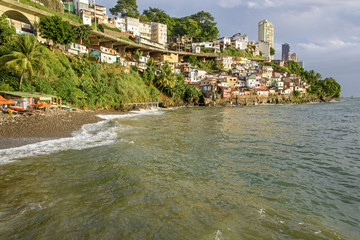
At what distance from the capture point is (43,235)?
4465 millimetres

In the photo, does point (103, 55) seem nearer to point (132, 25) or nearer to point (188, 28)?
point (132, 25)

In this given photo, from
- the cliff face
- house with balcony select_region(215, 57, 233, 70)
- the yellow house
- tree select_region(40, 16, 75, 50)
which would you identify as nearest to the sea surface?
tree select_region(40, 16, 75, 50)

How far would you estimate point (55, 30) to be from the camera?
109 ft

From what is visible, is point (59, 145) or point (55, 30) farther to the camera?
point (55, 30)

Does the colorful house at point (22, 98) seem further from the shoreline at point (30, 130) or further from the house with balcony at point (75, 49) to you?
the house with balcony at point (75, 49)

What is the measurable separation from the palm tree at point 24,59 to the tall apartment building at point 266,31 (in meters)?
194

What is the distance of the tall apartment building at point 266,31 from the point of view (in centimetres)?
18150

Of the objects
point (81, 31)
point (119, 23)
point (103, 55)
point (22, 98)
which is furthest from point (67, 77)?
point (119, 23)

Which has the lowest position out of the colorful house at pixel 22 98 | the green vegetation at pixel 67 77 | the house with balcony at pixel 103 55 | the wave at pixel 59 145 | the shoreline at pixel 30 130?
the wave at pixel 59 145

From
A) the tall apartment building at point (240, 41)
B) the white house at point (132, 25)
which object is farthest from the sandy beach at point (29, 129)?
the tall apartment building at point (240, 41)

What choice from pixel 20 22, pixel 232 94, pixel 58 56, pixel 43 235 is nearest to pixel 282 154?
pixel 43 235

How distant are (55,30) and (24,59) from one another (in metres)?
15.6

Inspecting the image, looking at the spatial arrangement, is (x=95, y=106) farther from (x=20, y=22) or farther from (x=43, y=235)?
(x=43, y=235)

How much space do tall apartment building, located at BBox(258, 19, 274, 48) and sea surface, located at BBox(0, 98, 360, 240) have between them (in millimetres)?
200119
